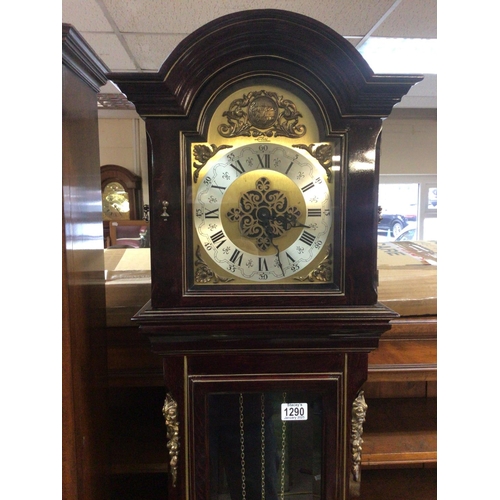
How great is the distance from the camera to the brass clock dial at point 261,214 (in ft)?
2.26

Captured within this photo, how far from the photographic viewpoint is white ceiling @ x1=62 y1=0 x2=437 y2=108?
1.60m

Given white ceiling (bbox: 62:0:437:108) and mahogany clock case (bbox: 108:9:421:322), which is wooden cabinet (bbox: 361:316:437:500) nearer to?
mahogany clock case (bbox: 108:9:421:322)

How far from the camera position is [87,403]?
734 millimetres

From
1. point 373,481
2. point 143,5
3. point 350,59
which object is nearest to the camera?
point 350,59

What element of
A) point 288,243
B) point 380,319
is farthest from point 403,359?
point 288,243

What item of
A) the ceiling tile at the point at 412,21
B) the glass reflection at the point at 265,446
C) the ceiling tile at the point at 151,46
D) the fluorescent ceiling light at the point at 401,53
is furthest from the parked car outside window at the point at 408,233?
the glass reflection at the point at 265,446

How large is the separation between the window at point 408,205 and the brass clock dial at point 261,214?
3.83 meters

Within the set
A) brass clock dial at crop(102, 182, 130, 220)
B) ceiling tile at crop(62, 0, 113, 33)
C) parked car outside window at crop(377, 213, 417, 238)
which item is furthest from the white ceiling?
parked car outside window at crop(377, 213, 417, 238)

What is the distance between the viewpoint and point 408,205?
4.47 m

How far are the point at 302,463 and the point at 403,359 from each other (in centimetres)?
33

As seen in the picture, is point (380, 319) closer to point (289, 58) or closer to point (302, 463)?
point (302, 463)

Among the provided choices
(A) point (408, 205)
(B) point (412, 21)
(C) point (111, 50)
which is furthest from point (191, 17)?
(A) point (408, 205)

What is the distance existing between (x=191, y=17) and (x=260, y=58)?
129cm

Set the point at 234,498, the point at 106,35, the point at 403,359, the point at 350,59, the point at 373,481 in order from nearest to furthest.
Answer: the point at 350,59, the point at 234,498, the point at 403,359, the point at 373,481, the point at 106,35
